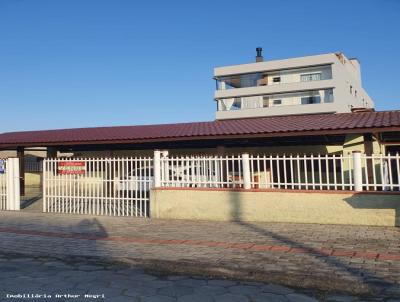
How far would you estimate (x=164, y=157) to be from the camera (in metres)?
10.5

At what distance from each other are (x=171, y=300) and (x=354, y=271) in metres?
2.51

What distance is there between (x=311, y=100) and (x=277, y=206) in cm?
4143

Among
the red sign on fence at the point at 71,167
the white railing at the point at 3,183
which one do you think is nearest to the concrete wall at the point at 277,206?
the red sign on fence at the point at 71,167

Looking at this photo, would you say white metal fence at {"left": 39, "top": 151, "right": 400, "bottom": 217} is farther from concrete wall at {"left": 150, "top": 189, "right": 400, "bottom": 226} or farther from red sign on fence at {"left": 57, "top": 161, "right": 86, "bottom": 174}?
concrete wall at {"left": 150, "top": 189, "right": 400, "bottom": 226}

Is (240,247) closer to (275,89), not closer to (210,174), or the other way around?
(210,174)

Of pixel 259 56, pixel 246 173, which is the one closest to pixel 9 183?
pixel 246 173

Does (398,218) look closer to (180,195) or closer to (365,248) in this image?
(365,248)

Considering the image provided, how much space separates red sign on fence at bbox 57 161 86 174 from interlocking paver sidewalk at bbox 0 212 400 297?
6.24ft

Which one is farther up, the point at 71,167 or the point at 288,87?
the point at 288,87

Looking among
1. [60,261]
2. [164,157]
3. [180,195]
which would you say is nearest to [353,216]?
[180,195]

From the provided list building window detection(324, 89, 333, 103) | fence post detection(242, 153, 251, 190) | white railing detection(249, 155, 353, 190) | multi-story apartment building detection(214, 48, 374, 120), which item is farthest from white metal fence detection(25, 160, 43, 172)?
building window detection(324, 89, 333, 103)

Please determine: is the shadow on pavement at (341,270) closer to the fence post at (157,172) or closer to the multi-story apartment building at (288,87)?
the fence post at (157,172)

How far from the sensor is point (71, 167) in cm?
1144

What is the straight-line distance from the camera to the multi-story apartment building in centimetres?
4650
